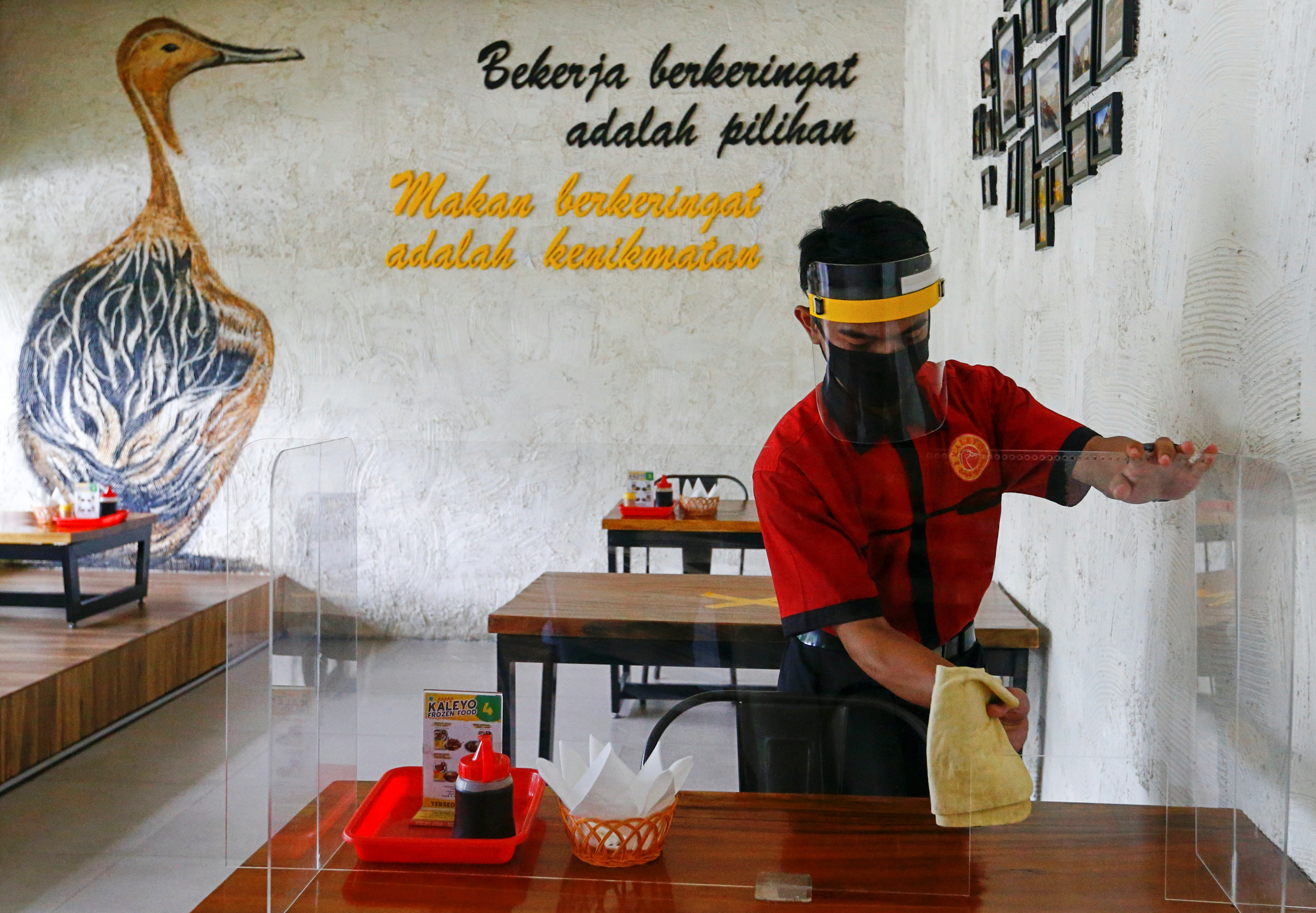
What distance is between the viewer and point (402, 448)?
120cm

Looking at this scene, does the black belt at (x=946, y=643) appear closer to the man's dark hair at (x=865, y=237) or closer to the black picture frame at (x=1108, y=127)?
the man's dark hair at (x=865, y=237)

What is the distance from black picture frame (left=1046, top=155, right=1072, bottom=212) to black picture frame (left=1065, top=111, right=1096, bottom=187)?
16 millimetres

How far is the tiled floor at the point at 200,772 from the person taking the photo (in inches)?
47.3

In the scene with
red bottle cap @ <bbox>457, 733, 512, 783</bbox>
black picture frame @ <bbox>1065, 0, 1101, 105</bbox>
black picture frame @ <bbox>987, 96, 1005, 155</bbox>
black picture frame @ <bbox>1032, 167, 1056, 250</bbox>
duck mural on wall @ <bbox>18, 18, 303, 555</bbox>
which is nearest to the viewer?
red bottle cap @ <bbox>457, 733, 512, 783</bbox>

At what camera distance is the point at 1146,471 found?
3.55 feet

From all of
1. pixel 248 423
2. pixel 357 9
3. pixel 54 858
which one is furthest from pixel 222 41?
pixel 54 858

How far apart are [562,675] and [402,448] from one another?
340 millimetres

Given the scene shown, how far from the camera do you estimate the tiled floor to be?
1.20 metres

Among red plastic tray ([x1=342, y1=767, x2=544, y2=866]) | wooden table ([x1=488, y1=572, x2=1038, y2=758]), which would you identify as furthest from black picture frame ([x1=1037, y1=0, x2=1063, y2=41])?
red plastic tray ([x1=342, y1=767, x2=544, y2=866])

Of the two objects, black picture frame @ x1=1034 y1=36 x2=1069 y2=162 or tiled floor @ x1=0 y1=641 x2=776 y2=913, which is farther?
black picture frame @ x1=1034 y1=36 x2=1069 y2=162

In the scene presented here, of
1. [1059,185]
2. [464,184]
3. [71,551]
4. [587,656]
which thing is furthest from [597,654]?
[464,184]

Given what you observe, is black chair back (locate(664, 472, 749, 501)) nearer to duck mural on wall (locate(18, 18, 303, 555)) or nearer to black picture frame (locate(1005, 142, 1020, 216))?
black picture frame (locate(1005, 142, 1020, 216))

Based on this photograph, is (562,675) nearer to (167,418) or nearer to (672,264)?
(672,264)

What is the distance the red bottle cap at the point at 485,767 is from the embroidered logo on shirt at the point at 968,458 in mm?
614
